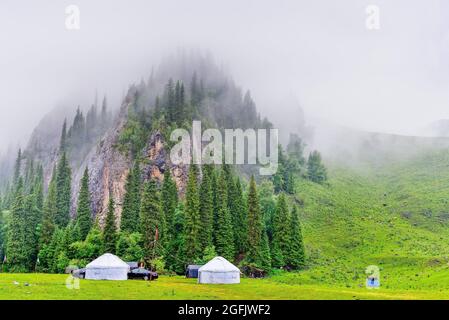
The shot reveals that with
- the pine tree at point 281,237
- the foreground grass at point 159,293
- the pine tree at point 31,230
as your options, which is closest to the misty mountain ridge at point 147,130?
the pine tree at point 31,230

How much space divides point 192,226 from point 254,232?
1066 centimetres

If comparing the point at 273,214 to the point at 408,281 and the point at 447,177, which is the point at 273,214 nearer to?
the point at 408,281

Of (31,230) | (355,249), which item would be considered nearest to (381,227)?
(355,249)

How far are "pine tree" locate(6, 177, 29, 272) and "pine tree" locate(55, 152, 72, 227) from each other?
12.2 m

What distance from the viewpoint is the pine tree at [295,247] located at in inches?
3433

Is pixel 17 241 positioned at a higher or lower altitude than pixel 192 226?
lower

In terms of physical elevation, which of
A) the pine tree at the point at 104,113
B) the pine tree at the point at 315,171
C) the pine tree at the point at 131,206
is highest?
the pine tree at the point at 104,113

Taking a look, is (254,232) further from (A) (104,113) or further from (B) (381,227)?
(A) (104,113)

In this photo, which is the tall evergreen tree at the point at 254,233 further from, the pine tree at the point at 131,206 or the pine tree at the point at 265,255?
the pine tree at the point at 131,206

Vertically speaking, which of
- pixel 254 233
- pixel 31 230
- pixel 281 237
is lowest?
pixel 281 237

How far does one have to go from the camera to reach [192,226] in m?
83.8

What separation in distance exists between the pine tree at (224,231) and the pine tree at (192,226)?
412 centimetres

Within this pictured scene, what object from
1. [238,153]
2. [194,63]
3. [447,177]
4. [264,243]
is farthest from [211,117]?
[447,177]

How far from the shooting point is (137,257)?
268ft
